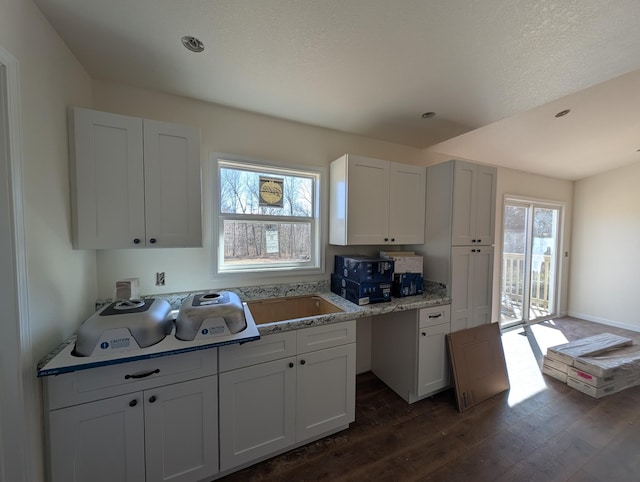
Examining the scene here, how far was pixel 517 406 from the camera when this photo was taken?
7.09ft

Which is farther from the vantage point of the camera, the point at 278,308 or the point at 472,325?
the point at 472,325

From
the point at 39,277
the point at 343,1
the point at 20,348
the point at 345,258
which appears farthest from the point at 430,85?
the point at 20,348

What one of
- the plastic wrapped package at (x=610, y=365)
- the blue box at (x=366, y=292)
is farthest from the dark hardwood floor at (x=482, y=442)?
the blue box at (x=366, y=292)

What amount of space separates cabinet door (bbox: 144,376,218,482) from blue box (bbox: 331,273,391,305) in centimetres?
116

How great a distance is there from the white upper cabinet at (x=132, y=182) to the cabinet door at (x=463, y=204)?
2.09 m

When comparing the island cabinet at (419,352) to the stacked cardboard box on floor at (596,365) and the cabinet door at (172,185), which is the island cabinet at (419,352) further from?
the cabinet door at (172,185)

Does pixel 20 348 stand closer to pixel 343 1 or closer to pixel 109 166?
pixel 109 166

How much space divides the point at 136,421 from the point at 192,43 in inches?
78.7

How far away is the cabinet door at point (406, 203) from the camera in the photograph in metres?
2.31

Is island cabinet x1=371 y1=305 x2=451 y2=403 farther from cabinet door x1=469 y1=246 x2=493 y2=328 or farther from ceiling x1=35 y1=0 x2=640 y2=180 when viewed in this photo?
ceiling x1=35 y1=0 x2=640 y2=180

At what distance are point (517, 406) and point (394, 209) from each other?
6.69ft

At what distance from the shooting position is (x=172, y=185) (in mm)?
1535

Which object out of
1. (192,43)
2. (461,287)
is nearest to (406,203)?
(461,287)

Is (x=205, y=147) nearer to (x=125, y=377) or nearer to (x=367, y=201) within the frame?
(x=367, y=201)
